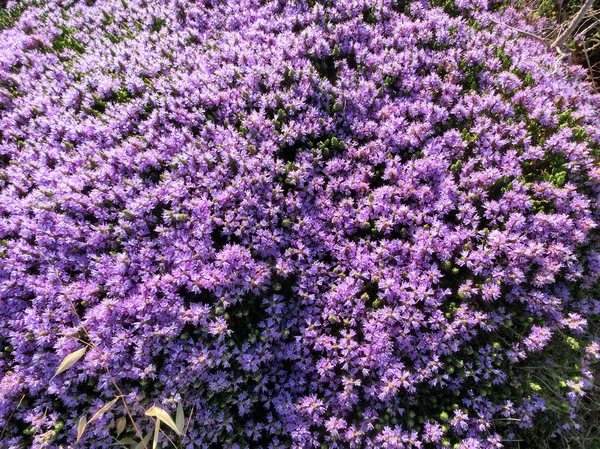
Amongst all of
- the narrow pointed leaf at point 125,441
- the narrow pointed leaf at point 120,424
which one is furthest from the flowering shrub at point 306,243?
the narrow pointed leaf at point 125,441

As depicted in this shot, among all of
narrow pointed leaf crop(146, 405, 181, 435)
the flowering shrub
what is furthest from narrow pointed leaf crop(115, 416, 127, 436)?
narrow pointed leaf crop(146, 405, 181, 435)

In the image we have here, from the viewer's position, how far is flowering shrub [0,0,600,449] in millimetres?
4191

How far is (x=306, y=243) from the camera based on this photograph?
4676mm

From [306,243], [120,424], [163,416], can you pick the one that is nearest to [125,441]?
[120,424]

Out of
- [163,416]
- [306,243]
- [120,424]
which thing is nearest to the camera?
[163,416]

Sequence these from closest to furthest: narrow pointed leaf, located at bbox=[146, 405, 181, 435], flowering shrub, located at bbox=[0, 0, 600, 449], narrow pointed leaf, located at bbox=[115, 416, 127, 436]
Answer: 1. narrow pointed leaf, located at bbox=[146, 405, 181, 435]
2. narrow pointed leaf, located at bbox=[115, 416, 127, 436]
3. flowering shrub, located at bbox=[0, 0, 600, 449]

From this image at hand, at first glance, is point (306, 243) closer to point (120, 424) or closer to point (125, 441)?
point (120, 424)

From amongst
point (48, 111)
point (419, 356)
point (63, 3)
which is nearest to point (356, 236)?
point (419, 356)

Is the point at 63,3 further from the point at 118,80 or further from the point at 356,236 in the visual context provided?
the point at 356,236

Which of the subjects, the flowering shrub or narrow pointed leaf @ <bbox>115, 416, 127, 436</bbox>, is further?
the flowering shrub

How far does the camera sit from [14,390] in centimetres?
411

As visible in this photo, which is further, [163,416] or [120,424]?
[120,424]

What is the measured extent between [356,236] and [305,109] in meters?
1.83

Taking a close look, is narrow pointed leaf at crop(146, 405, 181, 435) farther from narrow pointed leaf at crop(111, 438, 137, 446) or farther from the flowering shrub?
narrow pointed leaf at crop(111, 438, 137, 446)
